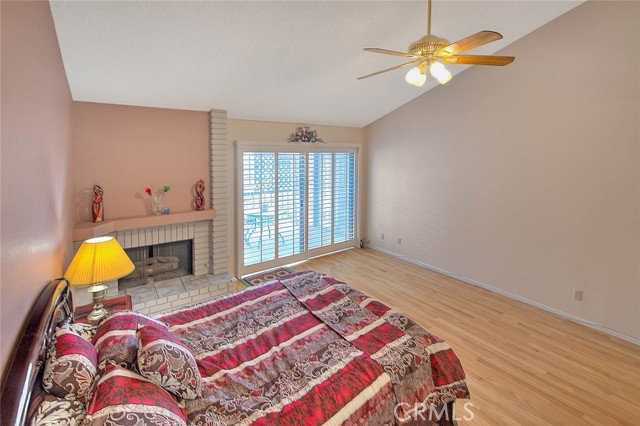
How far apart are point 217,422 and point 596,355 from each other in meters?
3.43

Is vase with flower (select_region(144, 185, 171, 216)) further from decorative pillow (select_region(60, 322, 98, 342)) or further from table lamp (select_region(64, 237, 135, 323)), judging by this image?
decorative pillow (select_region(60, 322, 98, 342))

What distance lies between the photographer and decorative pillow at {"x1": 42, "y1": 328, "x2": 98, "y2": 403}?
1.30 metres

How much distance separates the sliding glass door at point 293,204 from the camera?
4.71 meters

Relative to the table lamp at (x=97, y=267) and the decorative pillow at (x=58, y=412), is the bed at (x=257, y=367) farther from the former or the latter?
the table lamp at (x=97, y=267)

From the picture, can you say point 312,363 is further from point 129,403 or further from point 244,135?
point 244,135

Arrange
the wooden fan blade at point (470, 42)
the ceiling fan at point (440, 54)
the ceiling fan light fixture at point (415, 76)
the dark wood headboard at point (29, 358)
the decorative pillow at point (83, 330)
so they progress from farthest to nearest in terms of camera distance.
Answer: the ceiling fan light fixture at point (415, 76) → the ceiling fan at point (440, 54) → the wooden fan blade at point (470, 42) → the decorative pillow at point (83, 330) → the dark wood headboard at point (29, 358)

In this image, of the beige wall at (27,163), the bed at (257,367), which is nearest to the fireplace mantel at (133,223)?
the beige wall at (27,163)

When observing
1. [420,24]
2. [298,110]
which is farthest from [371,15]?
[298,110]

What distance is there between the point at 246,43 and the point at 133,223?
7.73ft

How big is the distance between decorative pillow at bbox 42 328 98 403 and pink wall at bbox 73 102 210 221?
2.54 meters

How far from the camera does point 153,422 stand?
1.24 meters

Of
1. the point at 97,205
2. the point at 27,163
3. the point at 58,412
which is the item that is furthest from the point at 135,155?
the point at 58,412

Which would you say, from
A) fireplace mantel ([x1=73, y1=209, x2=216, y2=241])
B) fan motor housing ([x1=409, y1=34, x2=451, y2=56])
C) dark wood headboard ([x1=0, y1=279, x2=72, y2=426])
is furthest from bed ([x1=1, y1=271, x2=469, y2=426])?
fan motor housing ([x1=409, y1=34, x2=451, y2=56])

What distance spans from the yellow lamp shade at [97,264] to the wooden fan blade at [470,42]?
265cm
